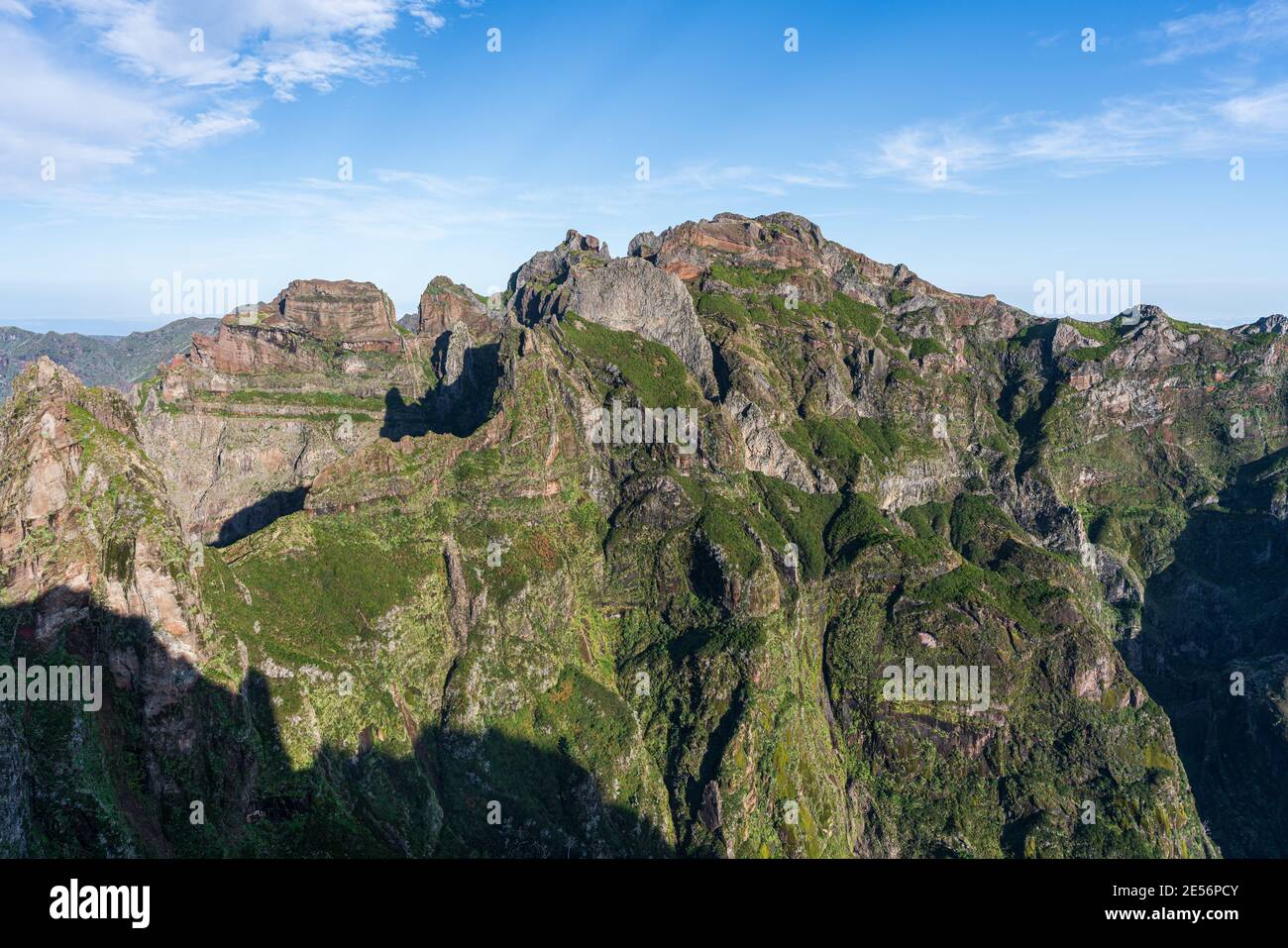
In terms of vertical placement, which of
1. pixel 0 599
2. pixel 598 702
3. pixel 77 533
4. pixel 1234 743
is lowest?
pixel 1234 743

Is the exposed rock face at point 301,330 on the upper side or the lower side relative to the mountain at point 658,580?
upper

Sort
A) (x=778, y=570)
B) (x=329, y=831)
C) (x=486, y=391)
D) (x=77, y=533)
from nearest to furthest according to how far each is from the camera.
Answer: (x=77, y=533) < (x=329, y=831) < (x=778, y=570) < (x=486, y=391)

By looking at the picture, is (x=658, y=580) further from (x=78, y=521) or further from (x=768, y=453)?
(x=78, y=521)

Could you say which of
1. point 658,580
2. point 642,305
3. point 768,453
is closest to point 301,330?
point 642,305

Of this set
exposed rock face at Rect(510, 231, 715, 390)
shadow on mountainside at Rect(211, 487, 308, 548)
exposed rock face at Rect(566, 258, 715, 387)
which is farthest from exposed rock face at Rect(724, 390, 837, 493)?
shadow on mountainside at Rect(211, 487, 308, 548)

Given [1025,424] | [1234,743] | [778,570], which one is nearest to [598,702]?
[778,570]

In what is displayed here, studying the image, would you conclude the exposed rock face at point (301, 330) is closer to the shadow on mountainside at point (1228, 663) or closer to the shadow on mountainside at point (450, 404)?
the shadow on mountainside at point (450, 404)

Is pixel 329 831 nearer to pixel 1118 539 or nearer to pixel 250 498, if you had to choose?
pixel 250 498

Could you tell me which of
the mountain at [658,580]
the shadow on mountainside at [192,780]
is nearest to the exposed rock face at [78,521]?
the mountain at [658,580]
